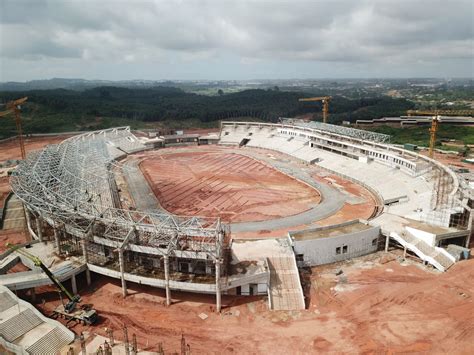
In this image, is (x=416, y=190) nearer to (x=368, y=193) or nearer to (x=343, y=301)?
(x=368, y=193)

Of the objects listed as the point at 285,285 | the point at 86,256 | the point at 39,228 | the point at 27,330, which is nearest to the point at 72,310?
the point at 27,330

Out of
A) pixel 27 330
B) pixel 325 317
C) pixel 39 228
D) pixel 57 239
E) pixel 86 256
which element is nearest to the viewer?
pixel 27 330

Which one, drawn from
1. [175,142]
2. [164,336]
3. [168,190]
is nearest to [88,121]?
[175,142]

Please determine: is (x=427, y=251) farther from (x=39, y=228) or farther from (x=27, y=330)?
(x=39, y=228)

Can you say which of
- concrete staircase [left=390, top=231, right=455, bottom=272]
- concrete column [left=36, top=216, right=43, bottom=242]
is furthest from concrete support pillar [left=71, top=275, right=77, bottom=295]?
concrete staircase [left=390, top=231, right=455, bottom=272]

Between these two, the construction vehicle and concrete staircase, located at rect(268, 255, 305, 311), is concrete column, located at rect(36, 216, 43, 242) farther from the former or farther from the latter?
concrete staircase, located at rect(268, 255, 305, 311)

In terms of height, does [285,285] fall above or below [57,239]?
below

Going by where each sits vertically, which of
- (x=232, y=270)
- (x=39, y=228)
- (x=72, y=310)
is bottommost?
(x=72, y=310)
